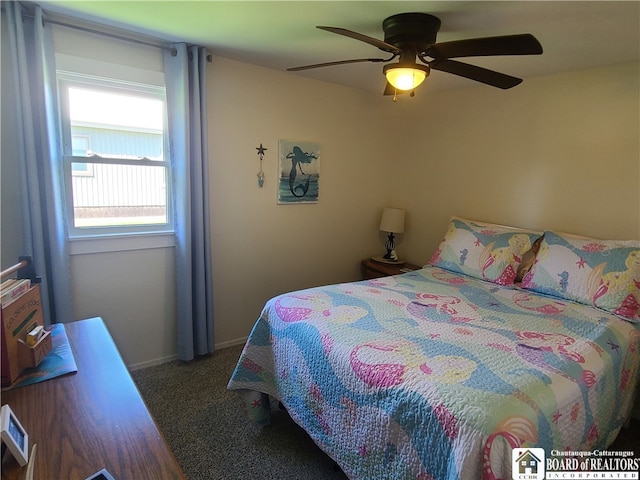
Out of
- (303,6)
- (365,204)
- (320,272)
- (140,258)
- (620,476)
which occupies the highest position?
(303,6)

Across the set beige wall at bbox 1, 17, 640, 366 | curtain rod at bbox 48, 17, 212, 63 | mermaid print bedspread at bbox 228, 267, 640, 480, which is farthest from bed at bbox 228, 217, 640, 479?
curtain rod at bbox 48, 17, 212, 63

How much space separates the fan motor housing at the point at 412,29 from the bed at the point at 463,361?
139cm

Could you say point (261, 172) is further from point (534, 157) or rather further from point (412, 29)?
point (534, 157)

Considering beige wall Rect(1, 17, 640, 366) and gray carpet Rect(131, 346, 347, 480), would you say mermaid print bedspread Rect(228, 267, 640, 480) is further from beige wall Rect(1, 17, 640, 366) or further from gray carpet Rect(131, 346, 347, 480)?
beige wall Rect(1, 17, 640, 366)

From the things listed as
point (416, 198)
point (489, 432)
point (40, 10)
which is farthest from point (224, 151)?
point (489, 432)

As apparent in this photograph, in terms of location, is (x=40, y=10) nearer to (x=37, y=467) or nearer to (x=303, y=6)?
(x=303, y=6)

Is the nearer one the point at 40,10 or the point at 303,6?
the point at 303,6

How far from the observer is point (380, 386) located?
1.36 metres

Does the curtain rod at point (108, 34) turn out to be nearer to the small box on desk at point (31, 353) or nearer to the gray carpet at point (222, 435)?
the small box on desk at point (31, 353)

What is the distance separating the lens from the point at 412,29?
68.3 inches

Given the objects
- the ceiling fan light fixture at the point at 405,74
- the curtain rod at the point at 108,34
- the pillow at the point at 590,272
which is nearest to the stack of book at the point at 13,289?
the curtain rod at the point at 108,34

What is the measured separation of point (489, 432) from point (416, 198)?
2.71 metres

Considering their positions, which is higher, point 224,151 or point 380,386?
point 224,151

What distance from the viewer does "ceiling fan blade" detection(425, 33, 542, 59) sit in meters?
1.39
